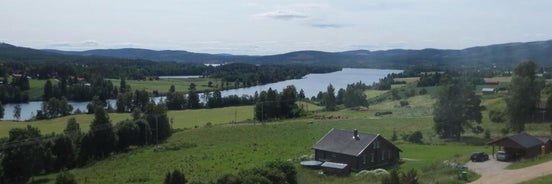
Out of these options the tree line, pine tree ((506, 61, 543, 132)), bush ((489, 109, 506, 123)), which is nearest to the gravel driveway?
pine tree ((506, 61, 543, 132))

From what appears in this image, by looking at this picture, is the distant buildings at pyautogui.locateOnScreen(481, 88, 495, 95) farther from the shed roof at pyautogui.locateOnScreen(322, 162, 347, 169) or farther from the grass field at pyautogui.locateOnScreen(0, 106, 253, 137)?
the shed roof at pyautogui.locateOnScreen(322, 162, 347, 169)

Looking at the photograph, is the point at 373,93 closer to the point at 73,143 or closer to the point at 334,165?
the point at 73,143

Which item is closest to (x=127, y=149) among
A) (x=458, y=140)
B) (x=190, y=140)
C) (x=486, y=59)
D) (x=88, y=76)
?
(x=190, y=140)

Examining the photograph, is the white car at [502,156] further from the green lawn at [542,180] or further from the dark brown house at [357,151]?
the green lawn at [542,180]

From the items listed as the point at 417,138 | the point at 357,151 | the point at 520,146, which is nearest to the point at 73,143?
the point at 357,151

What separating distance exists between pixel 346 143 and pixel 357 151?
1.96 m

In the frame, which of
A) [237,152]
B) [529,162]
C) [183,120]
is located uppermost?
[529,162]

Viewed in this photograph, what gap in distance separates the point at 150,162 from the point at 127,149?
11.7 m

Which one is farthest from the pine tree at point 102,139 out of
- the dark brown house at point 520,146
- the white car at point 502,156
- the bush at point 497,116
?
the bush at point 497,116

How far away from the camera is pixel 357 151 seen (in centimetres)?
3841

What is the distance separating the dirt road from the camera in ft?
85.0

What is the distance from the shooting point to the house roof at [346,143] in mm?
38844

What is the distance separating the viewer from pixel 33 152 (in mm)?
43656

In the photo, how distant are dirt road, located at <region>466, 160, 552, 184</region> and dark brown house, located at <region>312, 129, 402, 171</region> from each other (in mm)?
8081
